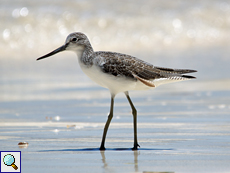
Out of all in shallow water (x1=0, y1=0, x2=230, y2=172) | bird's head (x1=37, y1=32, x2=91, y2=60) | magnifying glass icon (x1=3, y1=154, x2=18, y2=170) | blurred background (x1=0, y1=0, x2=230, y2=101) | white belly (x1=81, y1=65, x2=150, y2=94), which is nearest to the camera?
magnifying glass icon (x1=3, y1=154, x2=18, y2=170)

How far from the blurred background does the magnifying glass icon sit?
8551mm

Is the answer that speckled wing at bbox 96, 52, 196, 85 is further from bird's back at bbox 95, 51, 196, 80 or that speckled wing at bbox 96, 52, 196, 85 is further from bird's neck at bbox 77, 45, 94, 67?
bird's neck at bbox 77, 45, 94, 67

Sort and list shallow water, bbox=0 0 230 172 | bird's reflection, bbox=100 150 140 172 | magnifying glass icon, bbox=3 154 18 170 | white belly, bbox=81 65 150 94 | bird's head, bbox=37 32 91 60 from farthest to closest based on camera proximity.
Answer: bird's head, bbox=37 32 91 60, white belly, bbox=81 65 150 94, shallow water, bbox=0 0 230 172, magnifying glass icon, bbox=3 154 18 170, bird's reflection, bbox=100 150 140 172

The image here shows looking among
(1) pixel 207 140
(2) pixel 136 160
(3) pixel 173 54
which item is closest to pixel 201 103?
(1) pixel 207 140

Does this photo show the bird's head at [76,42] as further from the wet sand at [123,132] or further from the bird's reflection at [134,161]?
the bird's reflection at [134,161]

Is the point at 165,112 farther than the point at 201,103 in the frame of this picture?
No

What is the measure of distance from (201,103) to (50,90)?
3.30 meters

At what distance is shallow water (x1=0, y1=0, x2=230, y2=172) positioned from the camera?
5.03 meters

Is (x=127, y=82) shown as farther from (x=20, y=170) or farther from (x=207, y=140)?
(x=20, y=170)

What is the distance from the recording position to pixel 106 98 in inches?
372

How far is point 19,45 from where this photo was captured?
20000mm

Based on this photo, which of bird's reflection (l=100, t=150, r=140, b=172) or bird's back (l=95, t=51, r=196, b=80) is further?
bird's back (l=95, t=51, r=196, b=80)

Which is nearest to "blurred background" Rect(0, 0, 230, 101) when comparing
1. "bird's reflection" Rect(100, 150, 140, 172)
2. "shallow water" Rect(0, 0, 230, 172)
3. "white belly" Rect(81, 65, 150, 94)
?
"shallow water" Rect(0, 0, 230, 172)

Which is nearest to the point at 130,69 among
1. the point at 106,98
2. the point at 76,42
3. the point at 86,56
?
the point at 86,56
